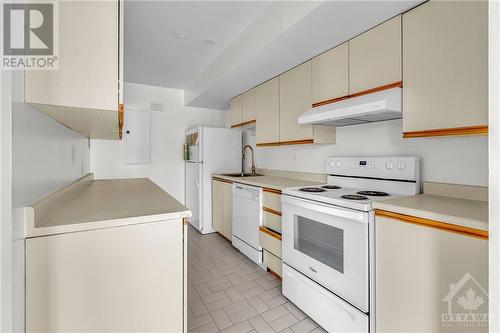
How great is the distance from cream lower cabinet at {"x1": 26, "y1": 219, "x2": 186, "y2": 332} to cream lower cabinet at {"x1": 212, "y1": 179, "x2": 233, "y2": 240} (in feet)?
6.86

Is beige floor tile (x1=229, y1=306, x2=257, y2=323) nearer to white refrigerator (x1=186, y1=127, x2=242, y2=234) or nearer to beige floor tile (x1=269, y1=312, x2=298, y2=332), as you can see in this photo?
beige floor tile (x1=269, y1=312, x2=298, y2=332)

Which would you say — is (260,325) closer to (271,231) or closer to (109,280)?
(271,231)

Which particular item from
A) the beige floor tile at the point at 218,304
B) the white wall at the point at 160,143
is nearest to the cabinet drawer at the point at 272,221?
the beige floor tile at the point at 218,304

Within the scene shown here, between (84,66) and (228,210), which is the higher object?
(84,66)

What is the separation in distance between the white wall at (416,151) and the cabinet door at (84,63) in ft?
6.26

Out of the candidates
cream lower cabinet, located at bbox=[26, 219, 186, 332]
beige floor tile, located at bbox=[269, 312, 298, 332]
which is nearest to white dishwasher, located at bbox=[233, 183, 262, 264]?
beige floor tile, located at bbox=[269, 312, 298, 332]

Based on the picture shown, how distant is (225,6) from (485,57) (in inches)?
67.9

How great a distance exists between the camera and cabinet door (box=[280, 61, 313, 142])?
7.36ft

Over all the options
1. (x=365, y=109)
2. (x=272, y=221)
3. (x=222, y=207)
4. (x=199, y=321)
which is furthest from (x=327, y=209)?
(x=222, y=207)

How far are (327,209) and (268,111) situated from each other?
5.29 ft

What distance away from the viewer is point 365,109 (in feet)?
A: 5.14

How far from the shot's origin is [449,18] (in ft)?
4.13

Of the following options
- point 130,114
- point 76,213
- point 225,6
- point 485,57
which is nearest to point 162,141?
point 130,114

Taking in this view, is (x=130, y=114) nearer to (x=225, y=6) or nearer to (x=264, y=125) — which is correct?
(x=264, y=125)
